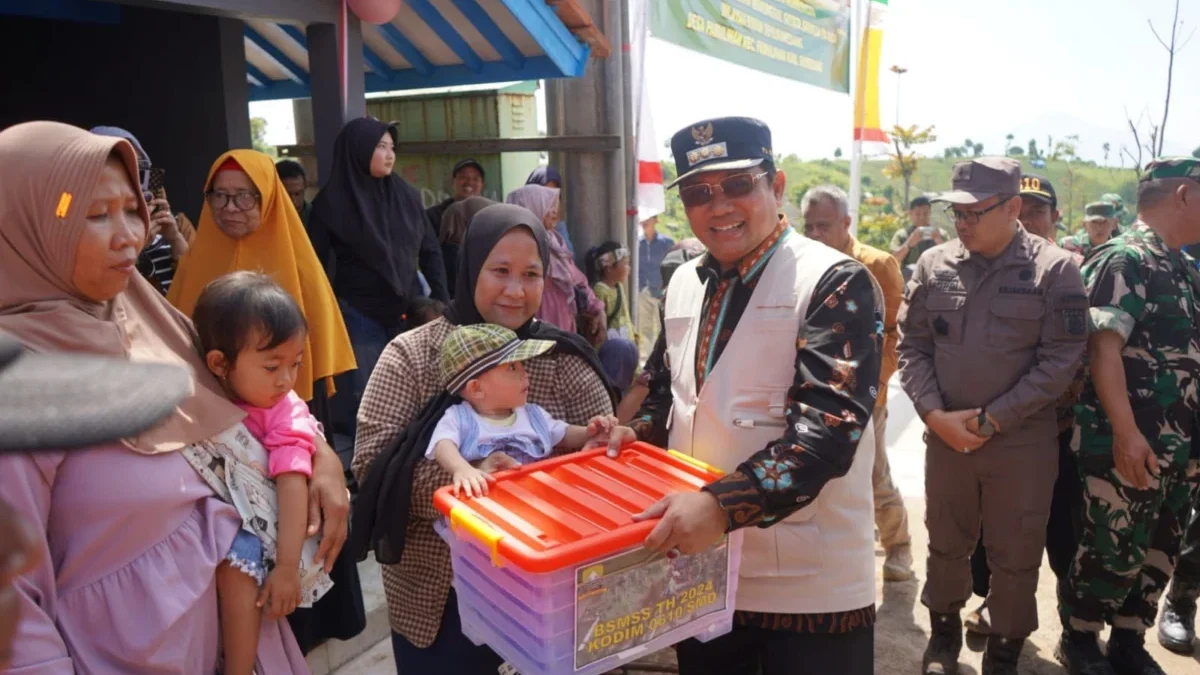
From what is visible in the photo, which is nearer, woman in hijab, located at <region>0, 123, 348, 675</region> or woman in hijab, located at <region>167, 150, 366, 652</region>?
woman in hijab, located at <region>0, 123, 348, 675</region>

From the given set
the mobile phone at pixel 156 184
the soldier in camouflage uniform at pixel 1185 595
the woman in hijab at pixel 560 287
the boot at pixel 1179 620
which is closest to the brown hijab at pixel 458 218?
the woman in hijab at pixel 560 287

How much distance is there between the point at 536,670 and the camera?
1600mm

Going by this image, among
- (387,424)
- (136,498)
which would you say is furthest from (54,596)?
(387,424)

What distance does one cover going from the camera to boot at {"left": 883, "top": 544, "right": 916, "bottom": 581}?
4.59 metres

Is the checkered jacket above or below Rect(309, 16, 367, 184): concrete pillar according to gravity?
below

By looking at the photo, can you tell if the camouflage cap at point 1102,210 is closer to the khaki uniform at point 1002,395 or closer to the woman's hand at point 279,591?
the khaki uniform at point 1002,395

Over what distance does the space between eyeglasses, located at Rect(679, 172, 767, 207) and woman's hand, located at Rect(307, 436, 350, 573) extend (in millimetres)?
1071

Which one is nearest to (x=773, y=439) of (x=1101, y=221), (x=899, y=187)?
(x=1101, y=221)

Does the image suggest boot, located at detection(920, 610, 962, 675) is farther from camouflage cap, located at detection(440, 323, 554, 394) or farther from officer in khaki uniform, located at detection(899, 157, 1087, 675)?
camouflage cap, located at detection(440, 323, 554, 394)

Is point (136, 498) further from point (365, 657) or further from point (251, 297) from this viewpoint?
point (365, 657)

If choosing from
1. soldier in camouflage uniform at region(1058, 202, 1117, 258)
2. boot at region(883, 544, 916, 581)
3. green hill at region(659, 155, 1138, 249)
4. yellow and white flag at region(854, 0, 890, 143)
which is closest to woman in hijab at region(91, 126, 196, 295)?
boot at region(883, 544, 916, 581)

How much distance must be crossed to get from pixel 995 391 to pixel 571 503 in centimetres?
235

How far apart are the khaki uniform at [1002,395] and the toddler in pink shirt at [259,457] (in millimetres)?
2707

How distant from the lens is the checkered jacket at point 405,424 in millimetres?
2053
